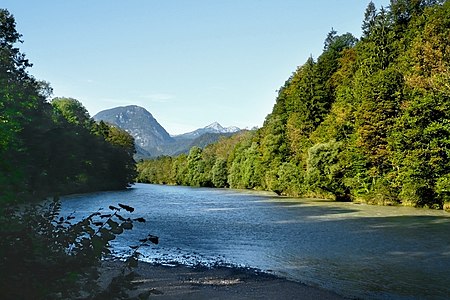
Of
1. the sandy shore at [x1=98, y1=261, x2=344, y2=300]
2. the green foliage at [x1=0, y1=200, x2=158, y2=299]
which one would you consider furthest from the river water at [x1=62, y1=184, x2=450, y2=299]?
the green foliage at [x1=0, y1=200, x2=158, y2=299]

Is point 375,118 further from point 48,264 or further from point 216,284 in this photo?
point 48,264

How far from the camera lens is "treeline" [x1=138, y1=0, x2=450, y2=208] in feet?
131

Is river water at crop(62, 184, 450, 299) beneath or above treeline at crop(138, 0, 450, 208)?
beneath

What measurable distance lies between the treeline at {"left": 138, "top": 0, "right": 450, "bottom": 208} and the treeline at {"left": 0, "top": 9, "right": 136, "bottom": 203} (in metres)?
33.5

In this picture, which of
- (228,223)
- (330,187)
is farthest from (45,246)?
(330,187)

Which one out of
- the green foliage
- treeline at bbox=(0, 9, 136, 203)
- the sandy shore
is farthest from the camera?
the sandy shore

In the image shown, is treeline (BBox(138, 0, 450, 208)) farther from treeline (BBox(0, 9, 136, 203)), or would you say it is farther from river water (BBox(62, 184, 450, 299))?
treeline (BBox(0, 9, 136, 203))

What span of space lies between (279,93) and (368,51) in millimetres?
37604

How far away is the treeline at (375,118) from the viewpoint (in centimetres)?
3991

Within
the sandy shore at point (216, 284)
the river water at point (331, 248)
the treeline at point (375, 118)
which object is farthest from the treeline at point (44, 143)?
the treeline at point (375, 118)

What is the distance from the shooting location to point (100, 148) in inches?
3442

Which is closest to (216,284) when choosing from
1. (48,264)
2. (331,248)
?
(331,248)

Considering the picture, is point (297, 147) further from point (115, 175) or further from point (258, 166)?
point (115, 175)

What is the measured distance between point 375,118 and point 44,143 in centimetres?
3586
